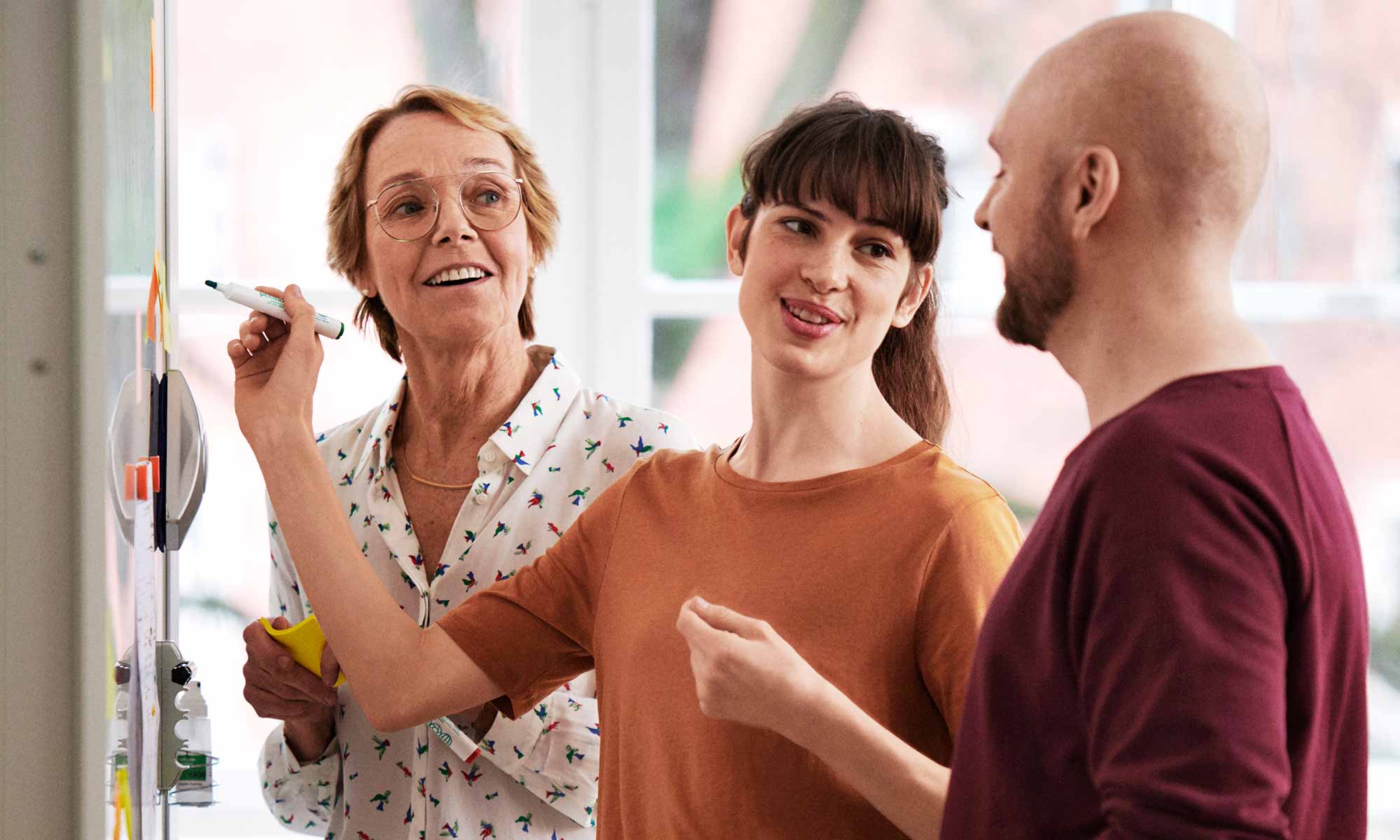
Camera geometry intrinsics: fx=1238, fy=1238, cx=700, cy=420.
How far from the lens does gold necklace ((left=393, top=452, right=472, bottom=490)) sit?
56.5 inches

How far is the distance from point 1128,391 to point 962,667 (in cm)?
30

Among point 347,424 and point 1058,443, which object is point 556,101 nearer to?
point 347,424

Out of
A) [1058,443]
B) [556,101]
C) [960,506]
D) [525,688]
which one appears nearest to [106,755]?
[525,688]

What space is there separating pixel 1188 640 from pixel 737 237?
665 millimetres

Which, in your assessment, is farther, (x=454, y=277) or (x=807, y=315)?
(x=454, y=277)

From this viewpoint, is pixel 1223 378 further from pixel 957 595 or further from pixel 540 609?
pixel 540 609

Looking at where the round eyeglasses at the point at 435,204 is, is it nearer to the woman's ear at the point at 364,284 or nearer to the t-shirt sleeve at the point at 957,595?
the woman's ear at the point at 364,284

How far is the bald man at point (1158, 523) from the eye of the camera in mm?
608

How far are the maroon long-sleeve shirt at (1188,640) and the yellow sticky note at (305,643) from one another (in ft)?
2.46

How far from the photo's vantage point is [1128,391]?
0.71 metres

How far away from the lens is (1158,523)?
0.63 metres

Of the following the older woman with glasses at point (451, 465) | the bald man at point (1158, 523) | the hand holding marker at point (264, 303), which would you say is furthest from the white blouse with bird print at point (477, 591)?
the bald man at point (1158, 523)

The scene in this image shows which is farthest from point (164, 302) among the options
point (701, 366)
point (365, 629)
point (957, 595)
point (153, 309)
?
point (701, 366)

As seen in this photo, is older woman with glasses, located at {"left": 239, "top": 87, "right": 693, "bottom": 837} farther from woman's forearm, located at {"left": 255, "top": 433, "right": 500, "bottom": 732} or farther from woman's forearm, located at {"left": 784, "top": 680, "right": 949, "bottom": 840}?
woman's forearm, located at {"left": 784, "top": 680, "right": 949, "bottom": 840}
